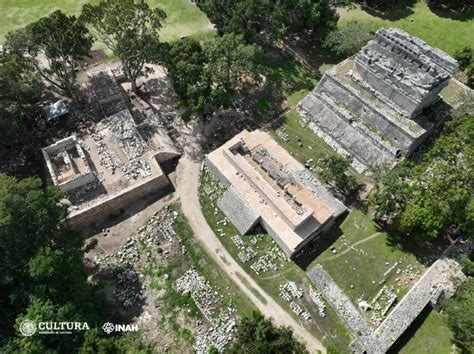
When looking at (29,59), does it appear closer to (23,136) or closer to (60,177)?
(23,136)

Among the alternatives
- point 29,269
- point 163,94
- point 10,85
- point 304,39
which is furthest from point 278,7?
point 29,269

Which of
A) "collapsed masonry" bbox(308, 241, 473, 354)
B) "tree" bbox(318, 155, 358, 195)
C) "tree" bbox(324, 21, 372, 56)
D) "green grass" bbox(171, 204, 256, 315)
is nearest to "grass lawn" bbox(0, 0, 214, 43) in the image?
"tree" bbox(324, 21, 372, 56)

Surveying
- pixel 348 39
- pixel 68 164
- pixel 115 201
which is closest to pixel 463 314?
pixel 115 201

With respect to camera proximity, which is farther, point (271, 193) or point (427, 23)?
point (427, 23)

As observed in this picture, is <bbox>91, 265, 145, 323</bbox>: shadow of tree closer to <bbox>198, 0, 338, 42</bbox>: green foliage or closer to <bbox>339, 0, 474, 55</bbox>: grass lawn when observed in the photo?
<bbox>198, 0, 338, 42</bbox>: green foliage

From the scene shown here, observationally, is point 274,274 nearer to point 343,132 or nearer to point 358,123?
point 343,132

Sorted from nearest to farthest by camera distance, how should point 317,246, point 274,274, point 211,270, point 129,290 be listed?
point 129,290, point 274,274, point 211,270, point 317,246
